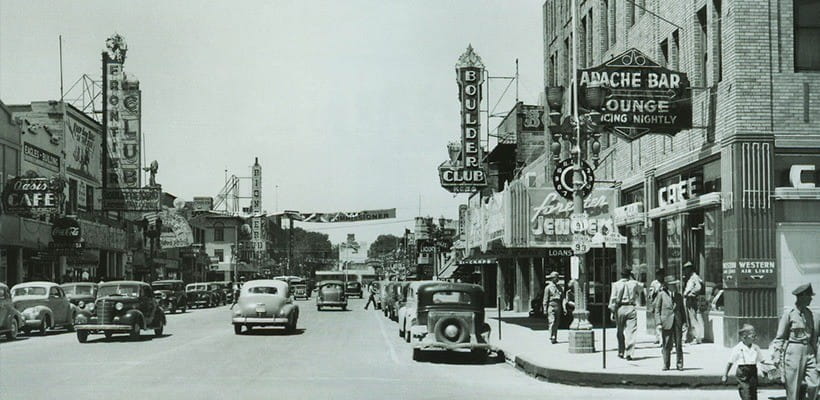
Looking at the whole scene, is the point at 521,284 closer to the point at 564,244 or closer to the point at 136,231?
the point at 564,244

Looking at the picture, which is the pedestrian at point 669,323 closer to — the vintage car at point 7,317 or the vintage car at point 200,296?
the vintage car at point 7,317

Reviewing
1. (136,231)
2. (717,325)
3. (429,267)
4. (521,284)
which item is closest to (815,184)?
(717,325)

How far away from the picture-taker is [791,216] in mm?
21094

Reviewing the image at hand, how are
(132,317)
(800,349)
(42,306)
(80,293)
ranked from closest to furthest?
(800,349) < (132,317) < (42,306) < (80,293)

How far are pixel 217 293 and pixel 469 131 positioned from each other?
2613 centimetres

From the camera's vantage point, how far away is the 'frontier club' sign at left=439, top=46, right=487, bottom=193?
166 feet

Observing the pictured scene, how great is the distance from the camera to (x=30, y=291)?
108 ft

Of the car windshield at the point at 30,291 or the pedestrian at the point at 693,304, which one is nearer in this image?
the pedestrian at the point at 693,304

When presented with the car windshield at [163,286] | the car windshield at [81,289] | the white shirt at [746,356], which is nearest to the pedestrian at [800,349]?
the white shirt at [746,356]

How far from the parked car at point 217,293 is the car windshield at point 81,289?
1079 inches

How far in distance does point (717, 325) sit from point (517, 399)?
964 centimetres

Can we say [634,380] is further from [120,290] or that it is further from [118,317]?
[120,290]

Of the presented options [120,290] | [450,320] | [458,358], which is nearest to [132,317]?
[120,290]

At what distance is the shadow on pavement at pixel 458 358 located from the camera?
71.0ft
